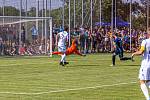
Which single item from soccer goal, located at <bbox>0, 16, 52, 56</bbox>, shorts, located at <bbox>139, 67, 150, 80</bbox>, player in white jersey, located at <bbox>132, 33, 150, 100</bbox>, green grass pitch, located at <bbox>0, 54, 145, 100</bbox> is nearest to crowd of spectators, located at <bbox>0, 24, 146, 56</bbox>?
soccer goal, located at <bbox>0, 16, 52, 56</bbox>

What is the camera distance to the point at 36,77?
23516mm

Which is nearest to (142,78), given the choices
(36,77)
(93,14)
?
(36,77)

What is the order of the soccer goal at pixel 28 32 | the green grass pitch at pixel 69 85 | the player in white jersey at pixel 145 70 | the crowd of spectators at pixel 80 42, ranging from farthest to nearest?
the soccer goal at pixel 28 32 → the crowd of spectators at pixel 80 42 → the green grass pitch at pixel 69 85 → the player in white jersey at pixel 145 70

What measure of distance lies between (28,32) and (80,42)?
7.61 meters

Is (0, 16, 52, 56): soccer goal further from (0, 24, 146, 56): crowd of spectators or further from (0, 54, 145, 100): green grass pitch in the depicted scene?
(0, 54, 145, 100): green grass pitch

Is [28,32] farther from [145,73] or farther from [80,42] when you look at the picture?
[145,73]

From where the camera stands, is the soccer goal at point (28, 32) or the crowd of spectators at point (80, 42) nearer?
the crowd of spectators at point (80, 42)

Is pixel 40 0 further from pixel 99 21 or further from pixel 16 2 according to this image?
pixel 99 21

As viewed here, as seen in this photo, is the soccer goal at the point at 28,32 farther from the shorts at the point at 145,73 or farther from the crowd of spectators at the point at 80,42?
the shorts at the point at 145,73

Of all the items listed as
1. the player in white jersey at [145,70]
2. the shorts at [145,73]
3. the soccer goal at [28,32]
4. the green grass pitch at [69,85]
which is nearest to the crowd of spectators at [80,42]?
the soccer goal at [28,32]

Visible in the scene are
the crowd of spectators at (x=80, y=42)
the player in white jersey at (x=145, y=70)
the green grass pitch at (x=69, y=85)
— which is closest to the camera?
the player in white jersey at (x=145, y=70)

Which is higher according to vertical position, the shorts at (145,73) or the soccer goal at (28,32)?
the soccer goal at (28,32)

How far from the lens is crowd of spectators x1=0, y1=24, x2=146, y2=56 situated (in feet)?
135

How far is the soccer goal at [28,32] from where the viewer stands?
4159 centimetres
